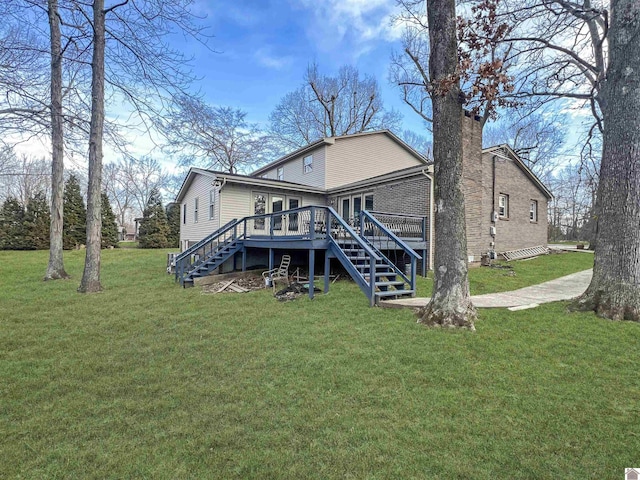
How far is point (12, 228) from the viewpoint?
22438 mm

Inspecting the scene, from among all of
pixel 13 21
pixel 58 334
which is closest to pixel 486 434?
pixel 58 334

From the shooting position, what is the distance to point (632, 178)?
563 centimetres

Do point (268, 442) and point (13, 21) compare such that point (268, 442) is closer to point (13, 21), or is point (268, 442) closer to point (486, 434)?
point (486, 434)

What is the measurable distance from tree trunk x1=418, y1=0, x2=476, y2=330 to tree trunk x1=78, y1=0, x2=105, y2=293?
28.8ft

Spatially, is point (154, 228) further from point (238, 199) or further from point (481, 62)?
point (481, 62)

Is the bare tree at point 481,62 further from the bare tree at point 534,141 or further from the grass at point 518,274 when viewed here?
the bare tree at point 534,141

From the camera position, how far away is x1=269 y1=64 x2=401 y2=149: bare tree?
27.8 meters

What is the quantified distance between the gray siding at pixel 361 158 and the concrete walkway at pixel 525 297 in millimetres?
9893

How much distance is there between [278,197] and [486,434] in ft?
43.7

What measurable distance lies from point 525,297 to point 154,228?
27.4 m

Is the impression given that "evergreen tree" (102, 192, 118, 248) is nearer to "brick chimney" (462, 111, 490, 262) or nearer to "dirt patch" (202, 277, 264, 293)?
"dirt patch" (202, 277, 264, 293)

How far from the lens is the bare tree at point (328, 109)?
27.8m

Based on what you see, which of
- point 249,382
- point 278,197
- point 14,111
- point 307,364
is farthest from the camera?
point 278,197

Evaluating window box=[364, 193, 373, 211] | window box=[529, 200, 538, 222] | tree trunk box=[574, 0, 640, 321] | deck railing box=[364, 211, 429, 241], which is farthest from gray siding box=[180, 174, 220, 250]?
window box=[529, 200, 538, 222]
